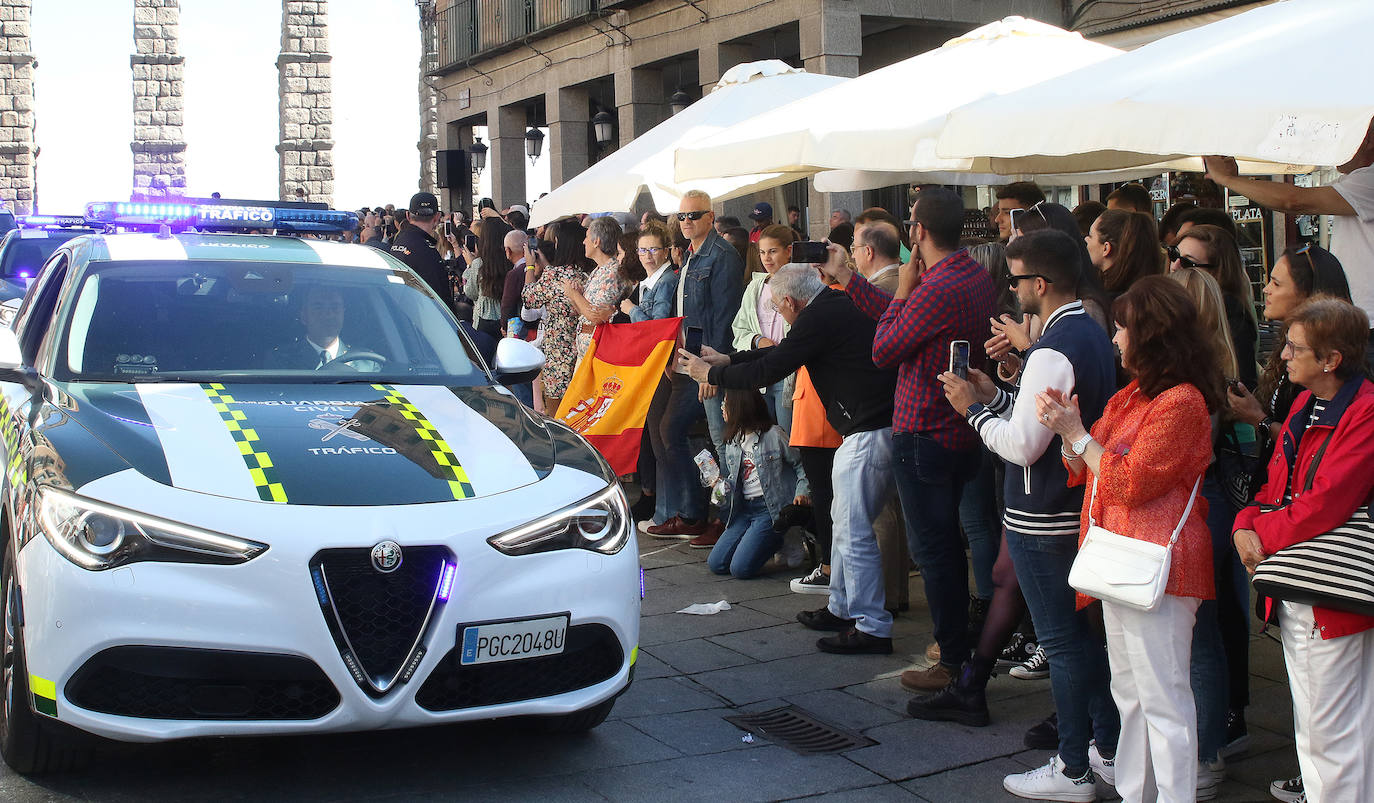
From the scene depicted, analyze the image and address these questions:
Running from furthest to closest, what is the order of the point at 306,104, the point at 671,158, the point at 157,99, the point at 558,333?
1. the point at 157,99
2. the point at 306,104
3. the point at 671,158
4. the point at 558,333

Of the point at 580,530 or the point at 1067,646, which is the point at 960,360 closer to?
the point at 1067,646

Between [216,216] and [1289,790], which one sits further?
[216,216]

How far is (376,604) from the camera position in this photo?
409 cm

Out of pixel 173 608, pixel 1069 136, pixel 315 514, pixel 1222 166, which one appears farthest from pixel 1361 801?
pixel 173 608

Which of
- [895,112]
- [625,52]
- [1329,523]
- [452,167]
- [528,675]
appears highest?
[625,52]

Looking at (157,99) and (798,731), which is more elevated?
(157,99)

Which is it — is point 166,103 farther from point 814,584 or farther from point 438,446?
point 438,446

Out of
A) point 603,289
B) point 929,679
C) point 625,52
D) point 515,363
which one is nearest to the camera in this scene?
point 929,679

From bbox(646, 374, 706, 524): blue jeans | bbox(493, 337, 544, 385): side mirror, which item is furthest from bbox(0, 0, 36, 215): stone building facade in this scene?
bbox(493, 337, 544, 385): side mirror

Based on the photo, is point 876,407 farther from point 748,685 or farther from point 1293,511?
point 1293,511

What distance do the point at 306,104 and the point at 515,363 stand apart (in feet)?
91.9

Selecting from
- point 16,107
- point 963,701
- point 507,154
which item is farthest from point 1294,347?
point 16,107

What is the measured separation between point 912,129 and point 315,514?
3.66 metres

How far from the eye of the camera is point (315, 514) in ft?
13.5
